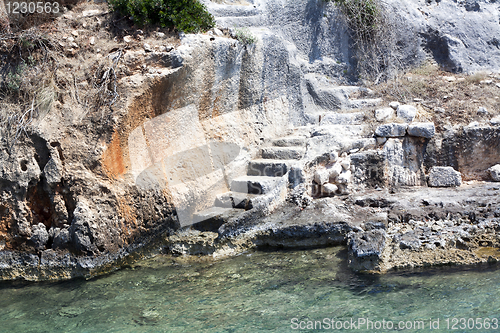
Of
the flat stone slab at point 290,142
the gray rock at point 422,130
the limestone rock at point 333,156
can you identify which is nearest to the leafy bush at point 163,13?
the flat stone slab at point 290,142

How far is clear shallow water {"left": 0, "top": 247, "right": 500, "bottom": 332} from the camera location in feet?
12.2

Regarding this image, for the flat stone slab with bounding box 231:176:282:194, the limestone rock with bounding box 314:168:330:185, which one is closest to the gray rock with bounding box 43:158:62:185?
the flat stone slab with bounding box 231:176:282:194

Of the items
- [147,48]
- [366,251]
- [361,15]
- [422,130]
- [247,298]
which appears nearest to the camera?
[247,298]

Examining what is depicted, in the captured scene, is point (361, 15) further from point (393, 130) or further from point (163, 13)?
point (163, 13)

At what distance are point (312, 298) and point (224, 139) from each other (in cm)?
333

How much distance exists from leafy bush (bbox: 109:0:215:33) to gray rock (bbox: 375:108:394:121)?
3.18 m

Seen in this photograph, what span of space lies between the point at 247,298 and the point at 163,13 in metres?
4.46

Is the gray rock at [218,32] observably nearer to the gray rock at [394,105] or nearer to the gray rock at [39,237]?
the gray rock at [394,105]

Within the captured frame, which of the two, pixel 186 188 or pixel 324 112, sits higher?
pixel 324 112

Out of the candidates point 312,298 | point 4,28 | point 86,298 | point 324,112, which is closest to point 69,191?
point 86,298

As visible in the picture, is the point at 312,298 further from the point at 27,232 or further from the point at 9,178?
the point at 9,178

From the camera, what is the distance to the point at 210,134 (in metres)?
6.53

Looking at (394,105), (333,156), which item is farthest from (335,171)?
(394,105)

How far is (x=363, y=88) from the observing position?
8.23 m
